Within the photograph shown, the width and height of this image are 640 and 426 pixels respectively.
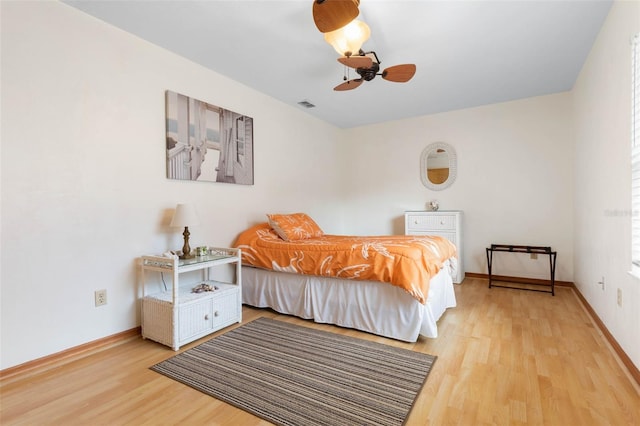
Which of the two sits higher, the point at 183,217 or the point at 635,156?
the point at 635,156

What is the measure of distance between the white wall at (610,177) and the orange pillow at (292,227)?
8.58 ft

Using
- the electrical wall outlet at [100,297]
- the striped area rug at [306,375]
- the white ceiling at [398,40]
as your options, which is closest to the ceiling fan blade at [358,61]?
the white ceiling at [398,40]

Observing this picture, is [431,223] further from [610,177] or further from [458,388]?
[458,388]

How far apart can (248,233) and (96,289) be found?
1.40m

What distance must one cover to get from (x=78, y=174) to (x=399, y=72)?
253 centimetres

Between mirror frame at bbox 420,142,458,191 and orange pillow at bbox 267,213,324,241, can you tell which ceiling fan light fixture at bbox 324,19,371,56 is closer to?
orange pillow at bbox 267,213,324,241

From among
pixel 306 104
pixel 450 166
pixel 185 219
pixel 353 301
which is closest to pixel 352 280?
pixel 353 301

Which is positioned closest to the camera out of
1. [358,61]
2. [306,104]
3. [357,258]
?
[358,61]

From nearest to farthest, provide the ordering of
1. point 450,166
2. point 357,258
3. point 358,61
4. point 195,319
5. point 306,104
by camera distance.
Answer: point 358,61
point 195,319
point 357,258
point 306,104
point 450,166

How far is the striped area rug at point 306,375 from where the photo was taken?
1569mm

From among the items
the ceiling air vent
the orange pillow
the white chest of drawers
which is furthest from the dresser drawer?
the ceiling air vent

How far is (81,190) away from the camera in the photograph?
7.37 ft

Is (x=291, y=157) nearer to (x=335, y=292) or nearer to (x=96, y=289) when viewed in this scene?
(x=335, y=292)

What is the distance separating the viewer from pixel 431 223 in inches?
174
